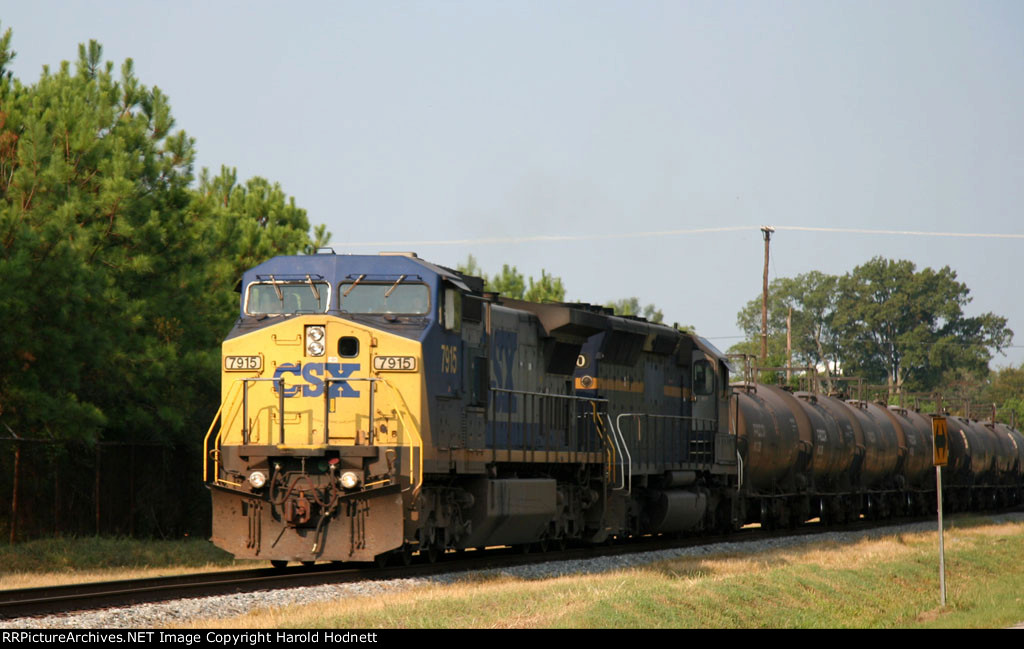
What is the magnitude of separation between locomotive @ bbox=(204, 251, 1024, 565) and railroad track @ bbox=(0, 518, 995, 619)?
345 millimetres

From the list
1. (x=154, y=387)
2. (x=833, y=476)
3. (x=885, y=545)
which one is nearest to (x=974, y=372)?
(x=833, y=476)

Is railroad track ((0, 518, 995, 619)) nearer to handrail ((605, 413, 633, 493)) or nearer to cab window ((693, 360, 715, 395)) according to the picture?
handrail ((605, 413, 633, 493))

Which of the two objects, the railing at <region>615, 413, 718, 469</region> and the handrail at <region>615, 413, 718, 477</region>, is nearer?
the handrail at <region>615, 413, 718, 477</region>

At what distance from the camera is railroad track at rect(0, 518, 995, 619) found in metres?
13.4

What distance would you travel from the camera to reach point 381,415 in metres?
16.6

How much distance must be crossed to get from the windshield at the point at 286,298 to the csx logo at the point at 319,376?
82 cm

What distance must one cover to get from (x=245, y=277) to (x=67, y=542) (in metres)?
6.26

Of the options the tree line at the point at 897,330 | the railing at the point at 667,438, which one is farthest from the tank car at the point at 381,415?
the tree line at the point at 897,330

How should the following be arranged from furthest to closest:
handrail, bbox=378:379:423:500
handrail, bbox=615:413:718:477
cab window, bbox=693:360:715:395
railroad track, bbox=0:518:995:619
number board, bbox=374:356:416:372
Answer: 1. cab window, bbox=693:360:715:395
2. handrail, bbox=615:413:718:477
3. number board, bbox=374:356:416:372
4. handrail, bbox=378:379:423:500
5. railroad track, bbox=0:518:995:619

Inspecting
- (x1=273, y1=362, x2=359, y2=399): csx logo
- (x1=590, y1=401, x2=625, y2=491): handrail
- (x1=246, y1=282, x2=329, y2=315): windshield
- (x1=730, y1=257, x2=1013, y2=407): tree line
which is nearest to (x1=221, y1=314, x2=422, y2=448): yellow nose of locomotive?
(x1=273, y1=362, x2=359, y2=399): csx logo

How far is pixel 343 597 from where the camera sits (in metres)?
14.6

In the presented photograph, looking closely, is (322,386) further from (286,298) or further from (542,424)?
(542,424)

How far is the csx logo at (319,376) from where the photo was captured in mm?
16766

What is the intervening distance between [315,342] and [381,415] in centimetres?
132
